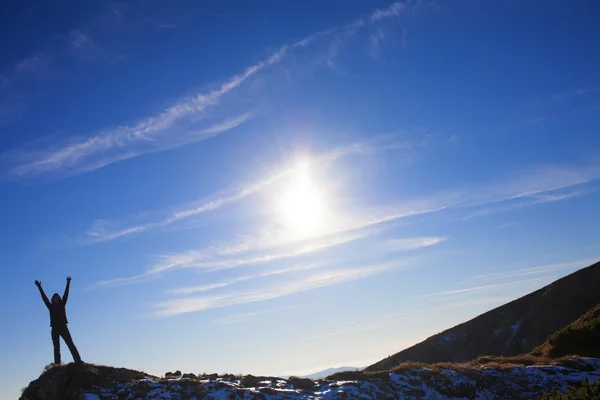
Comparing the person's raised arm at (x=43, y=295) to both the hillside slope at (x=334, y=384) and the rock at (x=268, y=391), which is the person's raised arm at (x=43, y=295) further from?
the rock at (x=268, y=391)

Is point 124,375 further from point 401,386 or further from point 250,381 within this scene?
point 401,386

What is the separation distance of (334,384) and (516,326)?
37.5 m

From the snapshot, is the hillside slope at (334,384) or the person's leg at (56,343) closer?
the hillside slope at (334,384)

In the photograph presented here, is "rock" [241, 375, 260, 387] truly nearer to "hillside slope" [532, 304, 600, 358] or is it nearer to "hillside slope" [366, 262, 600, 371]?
"hillside slope" [532, 304, 600, 358]

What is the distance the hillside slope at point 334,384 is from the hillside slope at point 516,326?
23.2 m

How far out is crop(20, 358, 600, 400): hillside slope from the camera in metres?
18.4

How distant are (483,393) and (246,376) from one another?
1297 centimetres

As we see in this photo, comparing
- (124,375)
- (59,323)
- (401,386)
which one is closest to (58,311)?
(59,323)

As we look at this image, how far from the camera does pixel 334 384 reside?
21750 millimetres

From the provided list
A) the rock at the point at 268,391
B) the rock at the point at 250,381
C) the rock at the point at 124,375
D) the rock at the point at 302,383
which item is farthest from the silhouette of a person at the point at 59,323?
the rock at the point at 302,383

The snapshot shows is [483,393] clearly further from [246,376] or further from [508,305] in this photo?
[508,305]

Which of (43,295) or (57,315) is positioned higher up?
(43,295)

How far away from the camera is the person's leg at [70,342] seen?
65.0ft

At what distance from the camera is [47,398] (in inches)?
686
